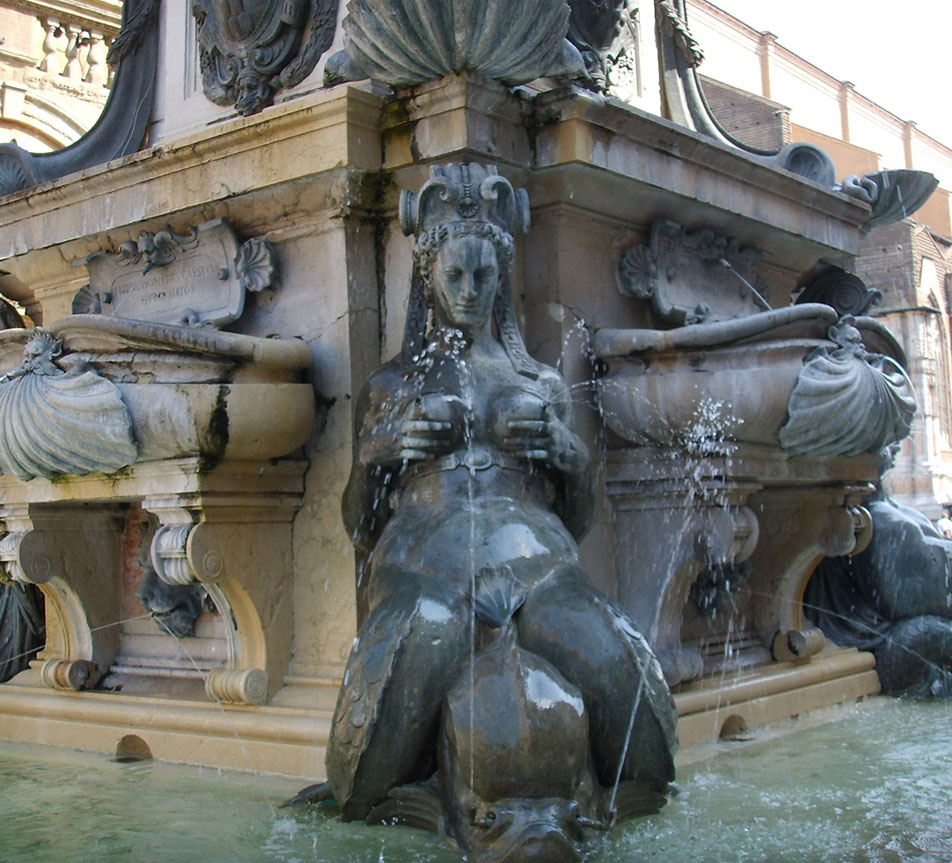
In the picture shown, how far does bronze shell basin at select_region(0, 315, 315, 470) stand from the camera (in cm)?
410

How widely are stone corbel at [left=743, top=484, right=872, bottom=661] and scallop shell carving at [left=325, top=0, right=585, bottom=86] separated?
6.76 feet

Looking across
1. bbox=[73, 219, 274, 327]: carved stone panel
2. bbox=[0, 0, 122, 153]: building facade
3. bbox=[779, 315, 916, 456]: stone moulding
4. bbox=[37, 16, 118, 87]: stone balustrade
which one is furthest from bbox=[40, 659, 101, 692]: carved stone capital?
bbox=[37, 16, 118, 87]: stone balustrade

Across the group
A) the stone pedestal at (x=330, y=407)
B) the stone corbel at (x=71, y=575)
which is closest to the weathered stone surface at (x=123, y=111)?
the stone pedestal at (x=330, y=407)

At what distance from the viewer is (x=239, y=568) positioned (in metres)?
4.33

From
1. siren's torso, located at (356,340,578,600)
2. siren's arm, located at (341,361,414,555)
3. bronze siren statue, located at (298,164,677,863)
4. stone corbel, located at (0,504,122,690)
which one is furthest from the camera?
stone corbel, located at (0,504,122,690)

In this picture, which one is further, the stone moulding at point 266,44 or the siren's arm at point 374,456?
the stone moulding at point 266,44

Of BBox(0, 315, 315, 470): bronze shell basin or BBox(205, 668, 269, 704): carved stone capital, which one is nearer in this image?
BBox(0, 315, 315, 470): bronze shell basin

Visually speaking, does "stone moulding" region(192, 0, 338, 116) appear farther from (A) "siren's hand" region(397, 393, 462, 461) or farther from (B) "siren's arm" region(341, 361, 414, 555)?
(A) "siren's hand" region(397, 393, 462, 461)

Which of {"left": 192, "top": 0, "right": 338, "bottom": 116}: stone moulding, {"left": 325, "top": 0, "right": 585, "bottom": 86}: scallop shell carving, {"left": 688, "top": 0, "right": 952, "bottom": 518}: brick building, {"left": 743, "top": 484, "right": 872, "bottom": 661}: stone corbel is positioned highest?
{"left": 688, "top": 0, "right": 952, "bottom": 518}: brick building

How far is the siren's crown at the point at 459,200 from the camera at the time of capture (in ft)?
12.8

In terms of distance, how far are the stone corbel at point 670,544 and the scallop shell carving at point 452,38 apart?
145 centimetres

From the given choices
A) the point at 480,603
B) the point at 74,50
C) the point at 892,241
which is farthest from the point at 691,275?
the point at 892,241

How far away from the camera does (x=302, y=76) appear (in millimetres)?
5094

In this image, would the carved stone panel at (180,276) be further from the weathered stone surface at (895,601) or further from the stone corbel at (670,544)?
the weathered stone surface at (895,601)
